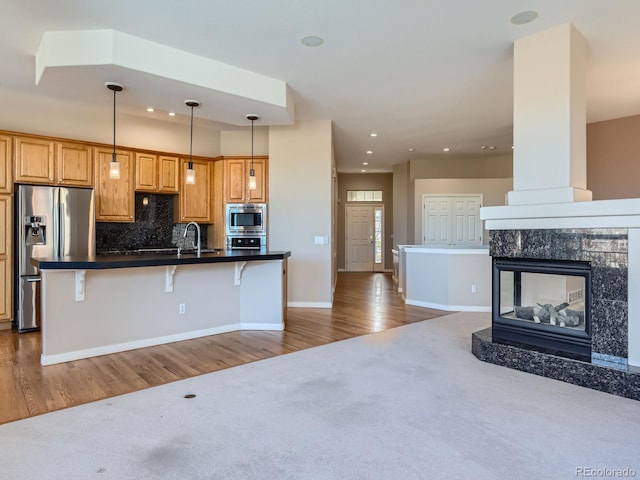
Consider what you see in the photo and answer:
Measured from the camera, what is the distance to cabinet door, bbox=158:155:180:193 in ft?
19.4

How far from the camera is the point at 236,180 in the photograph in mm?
6230

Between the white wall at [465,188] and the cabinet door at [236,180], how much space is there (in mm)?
4429

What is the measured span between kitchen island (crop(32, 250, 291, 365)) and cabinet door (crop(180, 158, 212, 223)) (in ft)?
6.84

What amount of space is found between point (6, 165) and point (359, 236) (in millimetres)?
9163

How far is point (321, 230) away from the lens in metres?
6.03

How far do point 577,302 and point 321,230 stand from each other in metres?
3.65

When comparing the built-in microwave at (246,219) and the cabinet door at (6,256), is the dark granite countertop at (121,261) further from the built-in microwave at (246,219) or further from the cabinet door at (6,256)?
the built-in microwave at (246,219)

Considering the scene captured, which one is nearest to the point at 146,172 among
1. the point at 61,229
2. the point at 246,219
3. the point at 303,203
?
the point at 61,229

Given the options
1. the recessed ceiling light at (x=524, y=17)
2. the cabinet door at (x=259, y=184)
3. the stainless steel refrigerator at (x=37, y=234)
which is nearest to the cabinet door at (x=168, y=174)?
the cabinet door at (x=259, y=184)

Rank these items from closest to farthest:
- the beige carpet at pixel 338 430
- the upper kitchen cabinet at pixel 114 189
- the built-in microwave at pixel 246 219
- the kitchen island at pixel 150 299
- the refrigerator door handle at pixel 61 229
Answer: the beige carpet at pixel 338 430, the kitchen island at pixel 150 299, the refrigerator door handle at pixel 61 229, the upper kitchen cabinet at pixel 114 189, the built-in microwave at pixel 246 219

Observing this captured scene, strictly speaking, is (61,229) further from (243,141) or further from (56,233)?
(243,141)

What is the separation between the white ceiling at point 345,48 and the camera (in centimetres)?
298

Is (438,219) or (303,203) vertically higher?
(303,203)

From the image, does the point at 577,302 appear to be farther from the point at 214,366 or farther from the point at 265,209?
the point at 265,209
